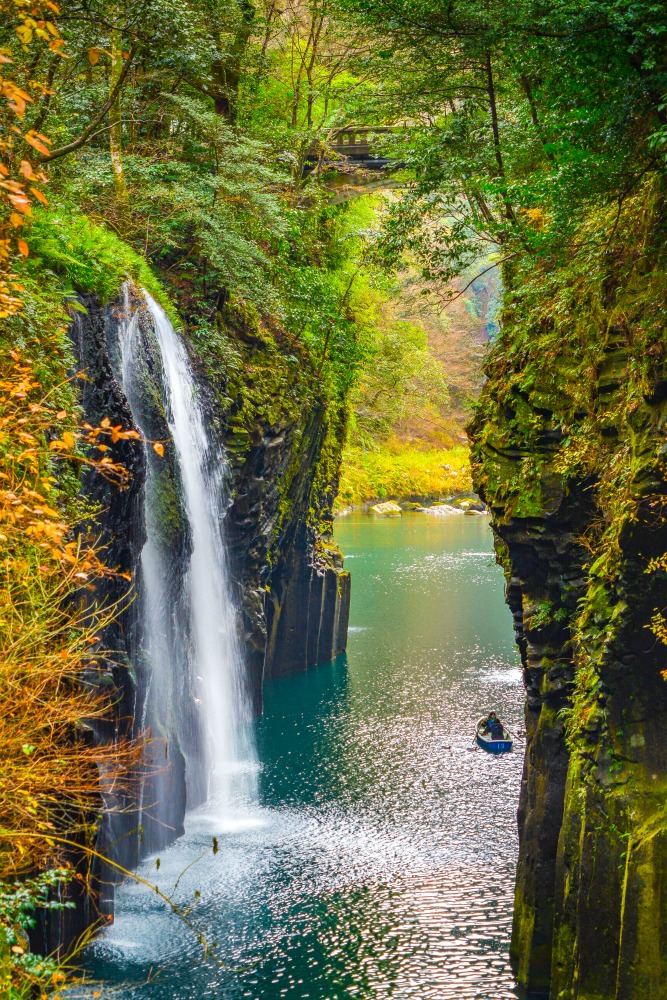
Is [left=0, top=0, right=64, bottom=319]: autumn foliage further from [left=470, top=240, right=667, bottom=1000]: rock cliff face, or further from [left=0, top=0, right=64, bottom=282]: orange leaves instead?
[left=470, top=240, right=667, bottom=1000]: rock cliff face

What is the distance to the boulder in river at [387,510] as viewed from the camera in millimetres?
84125

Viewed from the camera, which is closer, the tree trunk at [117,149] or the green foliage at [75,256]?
the green foliage at [75,256]

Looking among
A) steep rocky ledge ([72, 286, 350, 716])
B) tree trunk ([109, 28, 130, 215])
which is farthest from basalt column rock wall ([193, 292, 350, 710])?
tree trunk ([109, 28, 130, 215])

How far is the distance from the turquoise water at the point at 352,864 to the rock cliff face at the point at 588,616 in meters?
2.03

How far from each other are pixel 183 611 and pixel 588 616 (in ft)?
40.1

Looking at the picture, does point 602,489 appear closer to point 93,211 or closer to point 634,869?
point 634,869

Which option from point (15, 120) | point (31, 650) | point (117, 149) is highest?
point (117, 149)

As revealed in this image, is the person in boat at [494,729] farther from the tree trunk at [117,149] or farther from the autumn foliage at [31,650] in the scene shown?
the tree trunk at [117,149]

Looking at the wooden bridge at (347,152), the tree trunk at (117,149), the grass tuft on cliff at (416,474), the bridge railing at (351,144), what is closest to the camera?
the tree trunk at (117,149)

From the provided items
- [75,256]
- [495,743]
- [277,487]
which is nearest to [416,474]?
[277,487]

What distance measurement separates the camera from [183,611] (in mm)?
22703

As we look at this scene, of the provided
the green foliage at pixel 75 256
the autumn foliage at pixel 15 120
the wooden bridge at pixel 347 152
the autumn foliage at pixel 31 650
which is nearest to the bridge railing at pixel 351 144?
the wooden bridge at pixel 347 152

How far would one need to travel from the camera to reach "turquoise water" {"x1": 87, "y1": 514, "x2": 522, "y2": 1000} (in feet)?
47.0

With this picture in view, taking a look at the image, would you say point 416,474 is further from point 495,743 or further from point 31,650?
point 31,650
